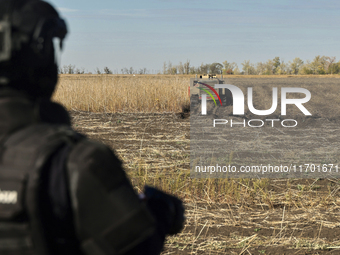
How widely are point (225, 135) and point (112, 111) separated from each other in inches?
197

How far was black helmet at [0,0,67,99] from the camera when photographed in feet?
3.30

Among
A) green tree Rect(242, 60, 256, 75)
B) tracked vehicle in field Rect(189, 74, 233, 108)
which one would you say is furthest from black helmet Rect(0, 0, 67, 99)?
green tree Rect(242, 60, 256, 75)

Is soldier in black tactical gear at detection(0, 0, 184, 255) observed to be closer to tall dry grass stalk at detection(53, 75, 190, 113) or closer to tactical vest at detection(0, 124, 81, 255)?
tactical vest at detection(0, 124, 81, 255)

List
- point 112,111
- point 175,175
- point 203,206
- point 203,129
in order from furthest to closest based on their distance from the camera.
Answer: point 112,111 → point 203,129 → point 175,175 → point 203,206

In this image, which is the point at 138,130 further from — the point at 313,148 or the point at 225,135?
the point at 313,148

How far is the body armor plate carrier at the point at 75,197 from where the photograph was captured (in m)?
0.87

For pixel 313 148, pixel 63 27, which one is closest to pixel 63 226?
pixel 63 27

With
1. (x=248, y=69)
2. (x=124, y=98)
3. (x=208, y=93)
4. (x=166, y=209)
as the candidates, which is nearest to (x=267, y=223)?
(x=166, y=209)

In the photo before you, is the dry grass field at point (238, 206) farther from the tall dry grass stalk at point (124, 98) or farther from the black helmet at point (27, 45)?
the tall dry grass stalk at point (124, 98)

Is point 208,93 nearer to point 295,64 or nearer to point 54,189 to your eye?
point 54,189

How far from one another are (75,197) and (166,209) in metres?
0.35

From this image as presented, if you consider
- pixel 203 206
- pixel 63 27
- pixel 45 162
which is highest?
pixel 63 27

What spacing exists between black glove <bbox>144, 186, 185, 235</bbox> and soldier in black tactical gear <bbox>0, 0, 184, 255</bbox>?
0.12 m

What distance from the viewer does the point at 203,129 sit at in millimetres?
9555
